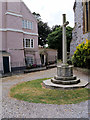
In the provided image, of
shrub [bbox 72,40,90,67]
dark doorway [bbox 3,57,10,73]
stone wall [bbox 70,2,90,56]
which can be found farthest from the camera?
stone wall [bbox 70,2,90,56]

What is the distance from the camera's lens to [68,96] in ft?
17.0

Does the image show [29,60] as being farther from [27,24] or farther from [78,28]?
[78,28]

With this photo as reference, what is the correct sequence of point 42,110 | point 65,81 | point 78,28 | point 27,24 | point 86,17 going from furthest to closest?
point 27,24 → point 78,28 → point 86,17 → point 65,81 → point 42,110

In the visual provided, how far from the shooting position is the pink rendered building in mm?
14234

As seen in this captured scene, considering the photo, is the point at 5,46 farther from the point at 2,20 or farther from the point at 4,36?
the point at 2,20

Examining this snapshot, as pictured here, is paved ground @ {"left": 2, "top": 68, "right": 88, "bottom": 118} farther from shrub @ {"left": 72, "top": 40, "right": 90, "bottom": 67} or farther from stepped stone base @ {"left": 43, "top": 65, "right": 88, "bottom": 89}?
shrub @ {"left": 72, "top": 40, "right": 90, "bottom": 67}

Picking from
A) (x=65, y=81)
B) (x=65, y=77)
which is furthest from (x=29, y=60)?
(x=65, y=81)

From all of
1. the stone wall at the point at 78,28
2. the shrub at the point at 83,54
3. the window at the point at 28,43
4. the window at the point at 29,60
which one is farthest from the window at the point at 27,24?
the shrub at the point at 83,54

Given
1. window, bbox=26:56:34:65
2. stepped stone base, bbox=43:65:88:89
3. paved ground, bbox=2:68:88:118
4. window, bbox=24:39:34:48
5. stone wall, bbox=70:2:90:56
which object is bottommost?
paved ground, bbox=2:68:88:118

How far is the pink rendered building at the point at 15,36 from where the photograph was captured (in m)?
14.2

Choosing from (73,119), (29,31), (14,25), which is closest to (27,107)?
(73,119)

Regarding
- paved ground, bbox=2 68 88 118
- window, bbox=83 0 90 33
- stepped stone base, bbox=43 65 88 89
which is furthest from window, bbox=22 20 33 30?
paved ground, bbox=2 68 88 118

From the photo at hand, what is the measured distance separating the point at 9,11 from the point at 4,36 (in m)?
3.38

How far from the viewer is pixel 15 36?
49.1 feet
